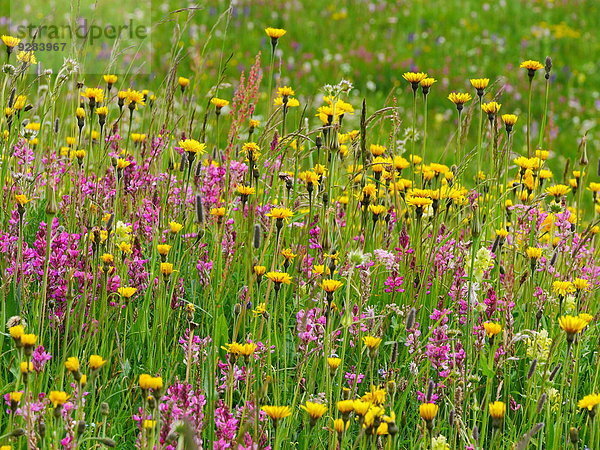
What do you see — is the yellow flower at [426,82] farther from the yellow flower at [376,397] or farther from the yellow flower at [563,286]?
the yellow flower at [376,397]

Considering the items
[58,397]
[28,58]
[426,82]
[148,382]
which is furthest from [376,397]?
[28,58]

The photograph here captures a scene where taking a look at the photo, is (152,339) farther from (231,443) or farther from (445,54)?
(445,54)

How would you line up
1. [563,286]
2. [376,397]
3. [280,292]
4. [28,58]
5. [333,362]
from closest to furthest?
[376,397], [333,362], [563,286], [280,292], [28,58]

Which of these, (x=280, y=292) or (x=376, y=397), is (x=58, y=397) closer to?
(x=376, y=397)

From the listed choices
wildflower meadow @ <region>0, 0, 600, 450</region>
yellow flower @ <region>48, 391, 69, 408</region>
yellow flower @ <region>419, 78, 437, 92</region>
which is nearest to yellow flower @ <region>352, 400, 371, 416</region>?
wildflower meadow @ <region>0, 0, 600, 450</region>

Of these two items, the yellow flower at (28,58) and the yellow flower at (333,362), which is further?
the yellow flower at (28,58)

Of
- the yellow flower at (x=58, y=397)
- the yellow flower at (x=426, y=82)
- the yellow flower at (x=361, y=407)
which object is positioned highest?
the yellow flower at (x=426, y=82)

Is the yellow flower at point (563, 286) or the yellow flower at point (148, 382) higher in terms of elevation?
the yellow flower at point (563, 286)

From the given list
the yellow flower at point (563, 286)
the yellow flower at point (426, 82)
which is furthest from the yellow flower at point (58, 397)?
the yellow flower at point (426, 82)

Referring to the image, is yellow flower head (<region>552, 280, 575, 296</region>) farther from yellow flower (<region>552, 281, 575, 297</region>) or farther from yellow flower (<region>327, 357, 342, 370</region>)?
yellow flower (<region>327, 357, 342, 370</region>)

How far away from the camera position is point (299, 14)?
32.9 feet

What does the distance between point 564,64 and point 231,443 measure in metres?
7.92

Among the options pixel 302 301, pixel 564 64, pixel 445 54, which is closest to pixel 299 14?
pixel 445 54

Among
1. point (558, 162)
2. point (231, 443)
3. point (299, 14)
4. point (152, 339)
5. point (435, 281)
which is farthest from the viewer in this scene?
point (299, 14)
